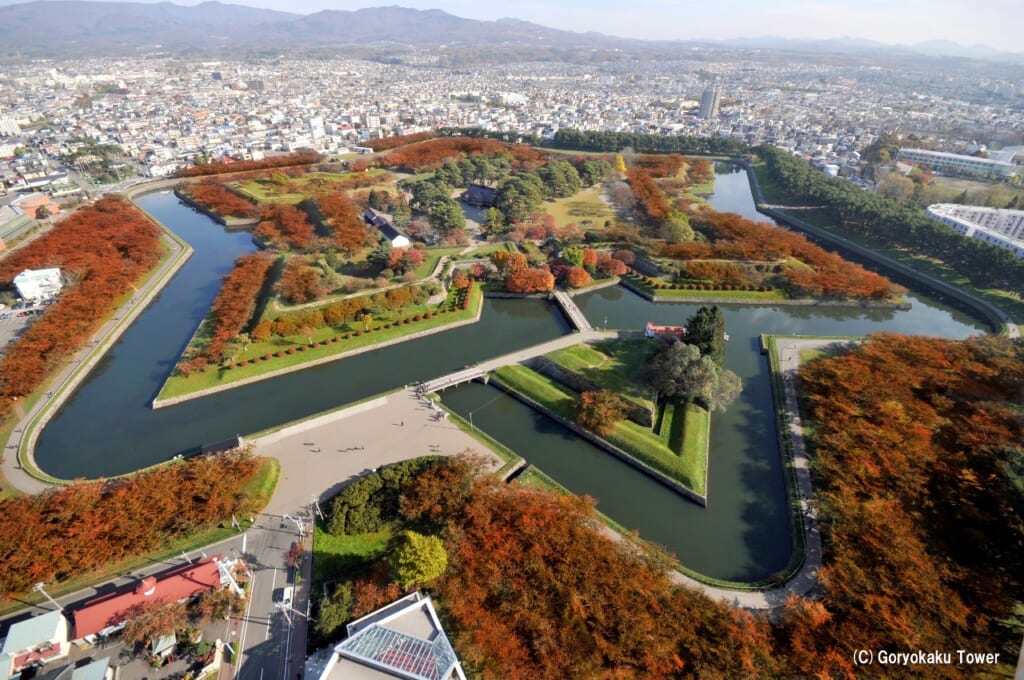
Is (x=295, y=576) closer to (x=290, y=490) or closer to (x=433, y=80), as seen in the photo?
(x=290, y=490)

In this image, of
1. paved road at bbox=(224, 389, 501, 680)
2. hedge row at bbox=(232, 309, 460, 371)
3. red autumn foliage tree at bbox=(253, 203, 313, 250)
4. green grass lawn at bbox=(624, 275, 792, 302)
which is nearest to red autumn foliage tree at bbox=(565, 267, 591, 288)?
green grass lawn at bbox=(624, 275, 792, 302)

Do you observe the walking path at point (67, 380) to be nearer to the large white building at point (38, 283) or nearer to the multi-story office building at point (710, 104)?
the large white building at point (38, 283)

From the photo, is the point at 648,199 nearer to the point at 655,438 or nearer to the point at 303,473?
the point at 655,438

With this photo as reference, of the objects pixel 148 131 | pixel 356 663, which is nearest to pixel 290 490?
pixel 356 663

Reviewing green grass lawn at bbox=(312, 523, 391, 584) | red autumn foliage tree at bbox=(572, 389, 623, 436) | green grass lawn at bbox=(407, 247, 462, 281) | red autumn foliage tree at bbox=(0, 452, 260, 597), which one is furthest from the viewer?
green grass lawn at bbox=(407, 247, 462, 281)

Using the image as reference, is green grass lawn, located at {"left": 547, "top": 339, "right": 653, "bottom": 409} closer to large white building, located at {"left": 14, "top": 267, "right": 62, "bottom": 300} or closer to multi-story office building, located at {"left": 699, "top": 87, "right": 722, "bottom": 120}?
large white building, located at {"left": 14, "top": 267, "right": 62, "bottom": 300}

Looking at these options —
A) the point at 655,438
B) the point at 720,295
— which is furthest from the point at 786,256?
the point at 655,438
